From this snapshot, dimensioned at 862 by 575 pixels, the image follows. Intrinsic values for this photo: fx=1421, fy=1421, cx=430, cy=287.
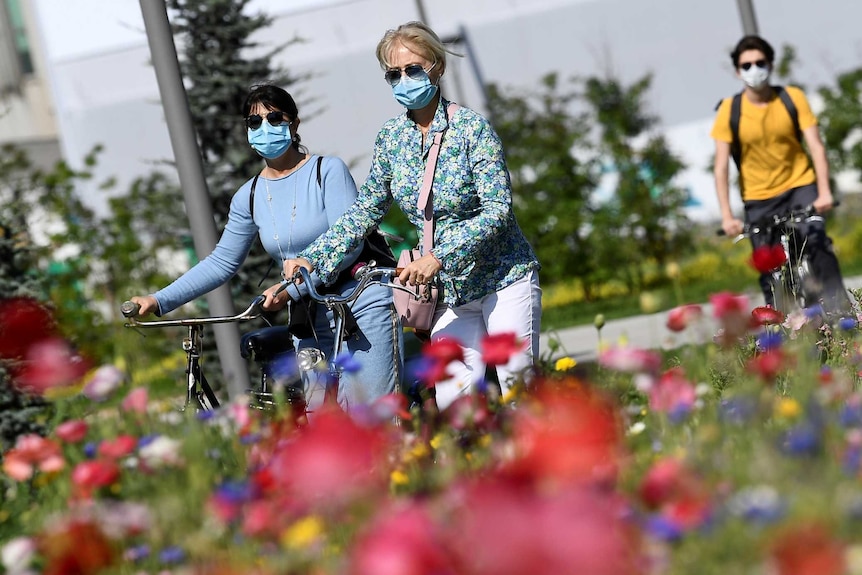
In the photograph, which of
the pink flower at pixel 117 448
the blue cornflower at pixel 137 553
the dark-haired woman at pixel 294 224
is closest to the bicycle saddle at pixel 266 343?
the dark-haired woman at pixel 294 224

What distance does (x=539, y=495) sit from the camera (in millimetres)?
2217

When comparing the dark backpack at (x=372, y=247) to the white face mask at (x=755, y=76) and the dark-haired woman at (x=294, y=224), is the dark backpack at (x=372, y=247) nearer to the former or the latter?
the dark-haired woman at (x=294, y=224)

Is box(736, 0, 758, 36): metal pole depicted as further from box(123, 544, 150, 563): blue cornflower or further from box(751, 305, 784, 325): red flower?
box(123, 544, 150, 563): blue cornflower

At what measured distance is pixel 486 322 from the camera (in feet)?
17.2

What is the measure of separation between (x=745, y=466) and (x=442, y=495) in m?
0.61

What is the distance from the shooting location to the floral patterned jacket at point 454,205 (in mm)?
4934

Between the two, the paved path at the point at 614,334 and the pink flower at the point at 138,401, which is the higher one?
the pink flower at the point at 138,401

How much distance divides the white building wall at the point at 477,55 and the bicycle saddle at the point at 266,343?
19195 millimetres

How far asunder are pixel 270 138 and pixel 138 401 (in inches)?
67.9

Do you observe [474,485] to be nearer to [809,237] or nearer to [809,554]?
[809,554]

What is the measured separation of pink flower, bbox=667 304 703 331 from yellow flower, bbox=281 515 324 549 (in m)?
1.11

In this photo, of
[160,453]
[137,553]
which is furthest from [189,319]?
[137,553]

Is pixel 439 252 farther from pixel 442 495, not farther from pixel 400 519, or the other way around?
pixel 400 519

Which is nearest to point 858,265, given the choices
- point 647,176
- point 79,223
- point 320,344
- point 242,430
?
point 647,176
